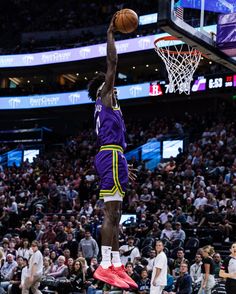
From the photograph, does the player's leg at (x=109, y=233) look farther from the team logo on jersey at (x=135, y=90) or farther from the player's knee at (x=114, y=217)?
the team logo on jersey at (x=135, y=90)

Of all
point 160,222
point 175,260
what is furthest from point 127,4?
point 175,260

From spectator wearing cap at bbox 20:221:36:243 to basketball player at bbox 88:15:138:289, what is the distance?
10.8 meters

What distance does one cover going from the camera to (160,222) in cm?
1524

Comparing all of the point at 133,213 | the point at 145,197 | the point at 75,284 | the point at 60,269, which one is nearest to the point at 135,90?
the point at 145,197

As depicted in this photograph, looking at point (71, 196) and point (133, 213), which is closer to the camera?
point (133, 213)

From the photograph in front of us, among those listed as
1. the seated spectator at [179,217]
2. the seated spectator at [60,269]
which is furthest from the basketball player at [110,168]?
the seated spectator at [179,217]

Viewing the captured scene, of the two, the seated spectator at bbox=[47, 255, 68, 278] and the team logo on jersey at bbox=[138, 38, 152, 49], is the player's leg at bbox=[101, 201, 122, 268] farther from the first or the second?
the team logo on jersey at bbox=[138, 38, 152, 49]

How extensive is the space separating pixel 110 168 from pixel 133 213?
35.9 ft

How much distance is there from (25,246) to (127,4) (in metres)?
18.4

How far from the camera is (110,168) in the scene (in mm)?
5863

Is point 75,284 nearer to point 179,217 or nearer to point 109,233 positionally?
point 179,217

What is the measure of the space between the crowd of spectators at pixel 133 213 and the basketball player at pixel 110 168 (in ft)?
14.5

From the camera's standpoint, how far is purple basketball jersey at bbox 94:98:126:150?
5.87 m

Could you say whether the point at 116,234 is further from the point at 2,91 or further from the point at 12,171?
the point at 2,91
